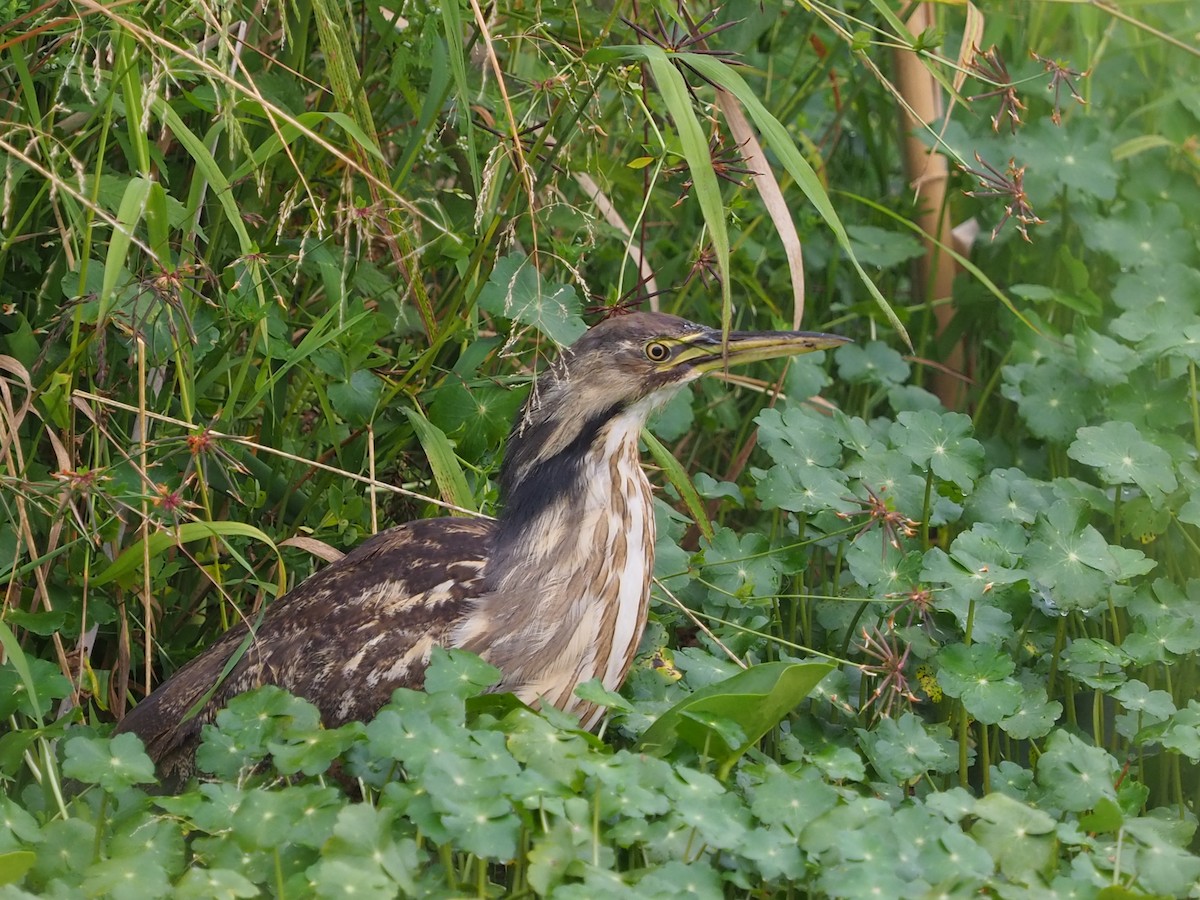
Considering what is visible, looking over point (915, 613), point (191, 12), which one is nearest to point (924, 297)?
point (915, 613)

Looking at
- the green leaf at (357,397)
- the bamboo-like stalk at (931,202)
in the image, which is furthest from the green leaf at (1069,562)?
the green leaf at (357,397)

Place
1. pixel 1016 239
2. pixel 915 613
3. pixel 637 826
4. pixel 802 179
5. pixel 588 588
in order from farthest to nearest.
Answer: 1. pixel 1016 239
2. pixel 915 613
3. pixel 588 588
4. pixel 802 179
5. pixel 637 826

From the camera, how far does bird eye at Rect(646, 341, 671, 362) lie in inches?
125

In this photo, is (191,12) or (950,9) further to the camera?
Answer: (950,9)

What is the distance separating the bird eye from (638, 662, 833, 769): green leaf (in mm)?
708

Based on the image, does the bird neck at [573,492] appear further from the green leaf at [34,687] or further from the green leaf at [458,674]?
the green leaf at [34,687]

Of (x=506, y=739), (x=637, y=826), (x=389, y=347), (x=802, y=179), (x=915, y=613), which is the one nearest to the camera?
(x=637, y=826)

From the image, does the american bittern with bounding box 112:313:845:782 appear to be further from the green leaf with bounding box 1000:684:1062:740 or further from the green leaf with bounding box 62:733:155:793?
the green leaf with bounding box 1000:684:1062:740

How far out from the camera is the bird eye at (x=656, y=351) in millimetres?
3180

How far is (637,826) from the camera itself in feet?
7.93

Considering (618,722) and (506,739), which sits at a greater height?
(506,739)

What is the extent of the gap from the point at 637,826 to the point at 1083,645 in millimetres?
1218

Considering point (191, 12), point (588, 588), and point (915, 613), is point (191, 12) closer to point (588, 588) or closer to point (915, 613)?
point (588, 588)

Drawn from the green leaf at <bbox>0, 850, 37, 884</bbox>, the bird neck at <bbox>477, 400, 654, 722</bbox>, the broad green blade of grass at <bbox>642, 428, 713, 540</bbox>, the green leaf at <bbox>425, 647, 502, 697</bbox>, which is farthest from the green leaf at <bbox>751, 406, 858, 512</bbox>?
the green leaf at <bbox>0, 850, 37, 884</bbox>
